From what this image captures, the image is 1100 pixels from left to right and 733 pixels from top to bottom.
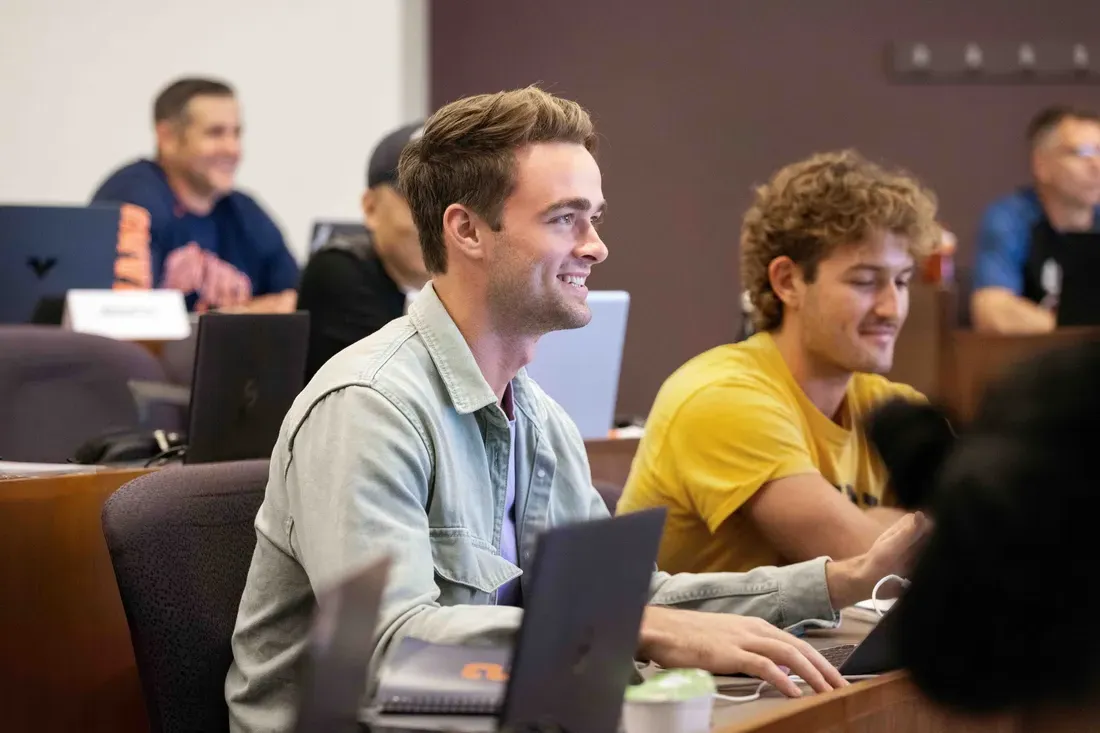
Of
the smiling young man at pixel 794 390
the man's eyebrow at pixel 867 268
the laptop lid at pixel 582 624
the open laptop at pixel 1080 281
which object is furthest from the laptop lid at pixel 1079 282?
the laptop lid at pixel 582 624

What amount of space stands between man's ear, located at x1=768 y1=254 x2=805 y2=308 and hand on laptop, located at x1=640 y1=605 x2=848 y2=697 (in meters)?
0.94

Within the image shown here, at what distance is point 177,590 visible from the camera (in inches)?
57.8

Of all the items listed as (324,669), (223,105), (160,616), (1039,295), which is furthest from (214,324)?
(1039,295)

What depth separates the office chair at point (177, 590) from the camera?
1.45 meters

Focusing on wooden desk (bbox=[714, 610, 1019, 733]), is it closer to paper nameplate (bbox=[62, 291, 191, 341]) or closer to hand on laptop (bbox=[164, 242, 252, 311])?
paper nameplate (bbox=[62, 291, 191, 341])

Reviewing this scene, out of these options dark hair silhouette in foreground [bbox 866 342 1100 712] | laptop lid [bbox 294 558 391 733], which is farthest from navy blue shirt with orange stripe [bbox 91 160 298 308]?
dark hair silhouette in foreground [bbox 866 342 1100 712]

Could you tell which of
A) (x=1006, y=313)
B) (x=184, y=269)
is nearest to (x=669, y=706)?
(x=184, y=269)

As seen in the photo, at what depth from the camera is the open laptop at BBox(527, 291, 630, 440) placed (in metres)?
2.63

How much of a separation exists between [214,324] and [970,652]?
1.70 meters

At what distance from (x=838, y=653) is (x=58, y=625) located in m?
0.94

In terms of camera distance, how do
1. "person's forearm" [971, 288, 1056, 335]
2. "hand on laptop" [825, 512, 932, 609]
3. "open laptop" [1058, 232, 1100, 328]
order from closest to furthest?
"hand on laptop" [825, 512, 932, 609] < "open laptop" [1058, 232, 1100, 328] < "person's forearm" [971, 288, 1056, 335]

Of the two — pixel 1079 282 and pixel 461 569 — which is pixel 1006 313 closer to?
pixel 1079 282

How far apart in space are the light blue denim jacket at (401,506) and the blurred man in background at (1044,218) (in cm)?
374

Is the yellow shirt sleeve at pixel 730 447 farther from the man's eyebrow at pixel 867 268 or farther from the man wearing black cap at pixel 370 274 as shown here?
the man wearing black cap at pixel 370 274
